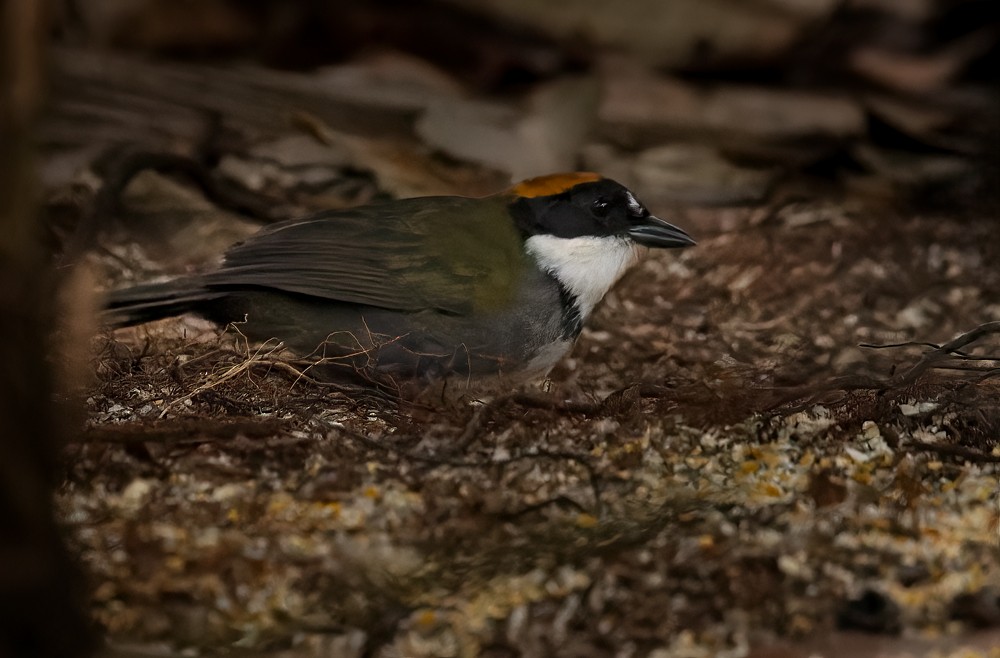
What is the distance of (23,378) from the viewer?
191cm

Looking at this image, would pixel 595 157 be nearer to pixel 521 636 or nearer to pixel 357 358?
pixel 357 358

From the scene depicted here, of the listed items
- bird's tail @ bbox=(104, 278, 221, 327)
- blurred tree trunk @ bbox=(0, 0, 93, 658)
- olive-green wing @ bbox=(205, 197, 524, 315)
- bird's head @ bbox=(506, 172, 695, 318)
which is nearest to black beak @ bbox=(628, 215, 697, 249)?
bird's head @ bbox=(506, 172, 695, 318)

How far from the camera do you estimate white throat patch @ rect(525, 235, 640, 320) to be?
12.0 ft

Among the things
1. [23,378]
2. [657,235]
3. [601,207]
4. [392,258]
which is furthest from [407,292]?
[23,378]

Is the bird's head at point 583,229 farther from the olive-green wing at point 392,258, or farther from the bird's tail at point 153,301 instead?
the bird's tail at point 153,301

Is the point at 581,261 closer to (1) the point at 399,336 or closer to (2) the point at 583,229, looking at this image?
(2) the point at 583,229

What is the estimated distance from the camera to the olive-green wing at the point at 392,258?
138 inches

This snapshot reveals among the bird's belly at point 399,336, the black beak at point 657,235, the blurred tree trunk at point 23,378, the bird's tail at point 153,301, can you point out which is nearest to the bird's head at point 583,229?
the black beak at point 657,235

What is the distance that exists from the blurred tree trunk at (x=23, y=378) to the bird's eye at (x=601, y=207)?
202 cm

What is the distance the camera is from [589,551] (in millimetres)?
2926

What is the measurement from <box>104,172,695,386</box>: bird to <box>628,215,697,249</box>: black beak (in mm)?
171

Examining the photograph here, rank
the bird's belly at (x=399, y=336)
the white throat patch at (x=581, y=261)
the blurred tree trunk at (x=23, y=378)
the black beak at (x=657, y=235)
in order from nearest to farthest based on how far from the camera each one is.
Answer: the blurred tree trunk at (x=23, y=378) → the bird's belly at (x=399, y=336) → the white throat patch at (x=581, y=261) → the black beak at (x=657, y=235)

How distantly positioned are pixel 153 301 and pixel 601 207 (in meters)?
1.28

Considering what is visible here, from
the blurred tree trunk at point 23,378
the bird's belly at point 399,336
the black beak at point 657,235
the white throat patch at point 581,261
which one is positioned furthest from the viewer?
the black beak at point 657,235
